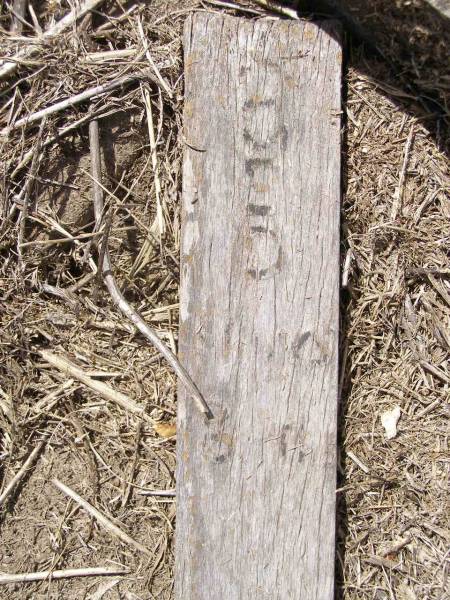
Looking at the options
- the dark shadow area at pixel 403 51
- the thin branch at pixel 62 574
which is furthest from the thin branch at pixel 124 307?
the dark shadow area at pixel 403 51

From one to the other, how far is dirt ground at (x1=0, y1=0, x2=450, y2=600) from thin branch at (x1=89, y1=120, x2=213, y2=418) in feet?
0.19

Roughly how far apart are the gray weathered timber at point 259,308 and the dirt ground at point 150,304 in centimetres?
14

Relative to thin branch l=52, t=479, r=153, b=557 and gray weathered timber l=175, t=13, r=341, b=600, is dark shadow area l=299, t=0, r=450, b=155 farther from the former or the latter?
thin branch l=52, t=479, r=153, b=557

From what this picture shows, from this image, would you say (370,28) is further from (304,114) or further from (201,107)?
(201,107)

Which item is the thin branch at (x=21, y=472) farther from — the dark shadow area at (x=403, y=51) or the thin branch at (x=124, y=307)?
the dark shadow area at (x=403, y=51)

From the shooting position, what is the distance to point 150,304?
3.05m

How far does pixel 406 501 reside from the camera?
2.81m

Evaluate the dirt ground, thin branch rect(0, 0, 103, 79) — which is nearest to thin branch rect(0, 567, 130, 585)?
the dirt ground

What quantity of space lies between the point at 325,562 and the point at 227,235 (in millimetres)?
1228

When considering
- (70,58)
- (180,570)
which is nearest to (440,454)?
(180,570)

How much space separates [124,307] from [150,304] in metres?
0.20

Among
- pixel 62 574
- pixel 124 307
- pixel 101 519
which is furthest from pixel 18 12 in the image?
pixel 62 574

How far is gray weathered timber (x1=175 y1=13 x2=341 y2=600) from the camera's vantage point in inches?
105

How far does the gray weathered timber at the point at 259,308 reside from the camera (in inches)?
105
